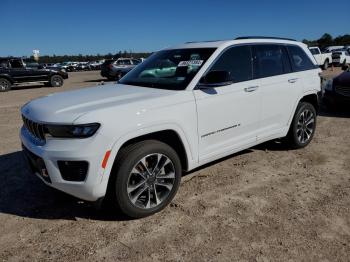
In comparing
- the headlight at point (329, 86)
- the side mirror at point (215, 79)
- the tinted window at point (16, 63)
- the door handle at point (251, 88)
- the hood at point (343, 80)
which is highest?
the tinted window at point (16, 63)

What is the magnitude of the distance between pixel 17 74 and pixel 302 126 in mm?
16829

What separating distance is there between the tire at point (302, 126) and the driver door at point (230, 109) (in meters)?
1.08

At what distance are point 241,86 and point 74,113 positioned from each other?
2173 millimetres

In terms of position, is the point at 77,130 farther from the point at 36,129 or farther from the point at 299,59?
the point at 299,59

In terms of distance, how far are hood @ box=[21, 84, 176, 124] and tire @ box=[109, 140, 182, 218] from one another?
48 cm

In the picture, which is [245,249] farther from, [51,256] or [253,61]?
[253,61]

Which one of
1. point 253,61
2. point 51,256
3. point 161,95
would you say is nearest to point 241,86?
point 253,61

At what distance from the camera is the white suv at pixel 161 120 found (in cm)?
312

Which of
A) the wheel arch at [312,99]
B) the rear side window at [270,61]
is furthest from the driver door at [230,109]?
the wheel arch at [312,99]

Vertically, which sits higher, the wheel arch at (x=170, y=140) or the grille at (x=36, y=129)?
the grille at (x=36, y=129)

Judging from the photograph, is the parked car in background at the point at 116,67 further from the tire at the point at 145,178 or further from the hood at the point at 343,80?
the tire at the point at 145,178

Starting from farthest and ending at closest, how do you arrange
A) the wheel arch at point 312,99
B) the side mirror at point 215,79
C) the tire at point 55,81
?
the tire at point 55,81 → the wheel arch at point 312,99 → the side mirror at point 215,79

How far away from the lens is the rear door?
4.70m

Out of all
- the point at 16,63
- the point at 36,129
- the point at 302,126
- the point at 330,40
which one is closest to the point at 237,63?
the point at 302,126
